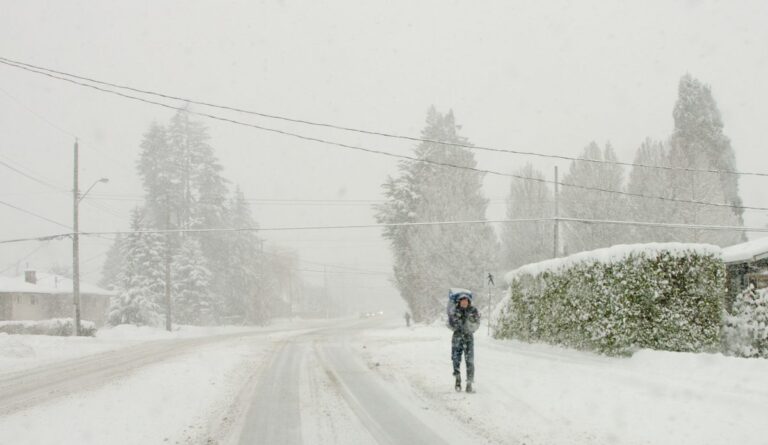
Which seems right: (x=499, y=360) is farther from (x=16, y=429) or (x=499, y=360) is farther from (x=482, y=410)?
(x=16, y=429)

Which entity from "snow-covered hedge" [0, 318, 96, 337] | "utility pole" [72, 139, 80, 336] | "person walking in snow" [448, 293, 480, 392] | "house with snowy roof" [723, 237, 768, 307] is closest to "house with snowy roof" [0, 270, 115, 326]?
"snow-covered hedge" [0, 318, 96, 337]

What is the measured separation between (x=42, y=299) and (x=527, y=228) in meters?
41.1

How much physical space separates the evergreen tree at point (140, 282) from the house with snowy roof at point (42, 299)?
10.5 m

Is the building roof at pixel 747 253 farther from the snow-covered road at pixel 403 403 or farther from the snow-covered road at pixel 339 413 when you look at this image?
the snow-covered road at pixel 339 413

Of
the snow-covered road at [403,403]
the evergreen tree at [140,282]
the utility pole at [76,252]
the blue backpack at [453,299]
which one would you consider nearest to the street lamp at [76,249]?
the utility pole at [76,252]

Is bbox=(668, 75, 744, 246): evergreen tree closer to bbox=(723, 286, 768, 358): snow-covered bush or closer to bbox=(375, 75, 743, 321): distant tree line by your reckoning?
bbox=(375, 75, 743, 321): distant tree line

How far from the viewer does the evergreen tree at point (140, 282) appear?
4425 cm

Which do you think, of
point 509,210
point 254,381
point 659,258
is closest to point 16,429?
point 254,381

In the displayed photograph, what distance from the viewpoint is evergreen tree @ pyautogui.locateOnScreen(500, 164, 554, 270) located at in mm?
51469

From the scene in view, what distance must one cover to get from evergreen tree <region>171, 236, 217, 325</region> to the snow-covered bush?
43938mm

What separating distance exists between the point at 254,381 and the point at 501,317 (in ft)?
34.9

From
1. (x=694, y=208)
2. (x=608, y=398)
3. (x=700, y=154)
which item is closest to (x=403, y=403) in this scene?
(x=608, y=398)

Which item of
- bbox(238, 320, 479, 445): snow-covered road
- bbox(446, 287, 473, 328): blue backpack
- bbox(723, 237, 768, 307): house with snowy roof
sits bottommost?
bbox(238, 320, 479, 445): snow-covered road

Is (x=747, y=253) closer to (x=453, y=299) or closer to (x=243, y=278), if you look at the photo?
(x=453, y=299)
